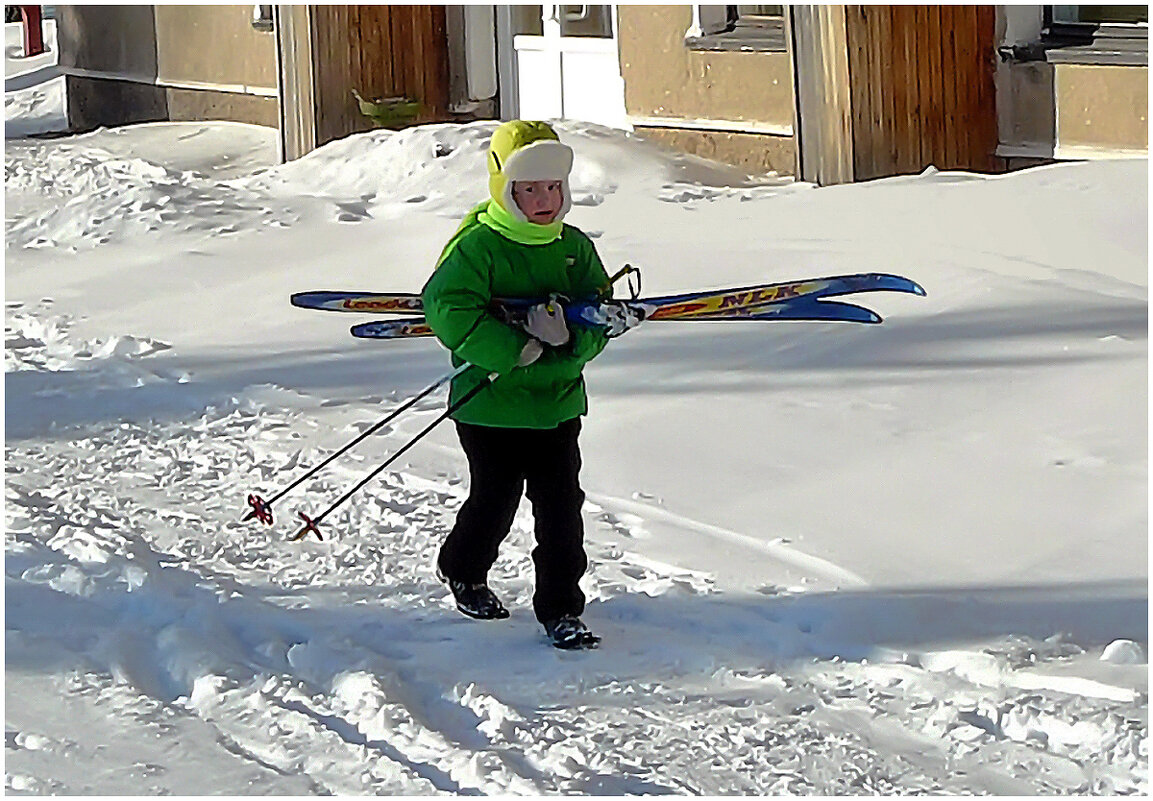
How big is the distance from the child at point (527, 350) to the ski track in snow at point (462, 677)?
257 mm

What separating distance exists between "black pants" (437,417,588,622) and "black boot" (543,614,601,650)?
→ 0.8 inches

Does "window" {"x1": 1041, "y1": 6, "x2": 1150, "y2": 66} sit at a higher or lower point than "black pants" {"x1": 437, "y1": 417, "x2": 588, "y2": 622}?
higher

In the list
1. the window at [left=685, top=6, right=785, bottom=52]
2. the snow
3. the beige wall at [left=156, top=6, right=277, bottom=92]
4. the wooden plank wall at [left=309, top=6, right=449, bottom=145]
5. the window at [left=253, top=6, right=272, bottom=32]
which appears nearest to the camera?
the snow

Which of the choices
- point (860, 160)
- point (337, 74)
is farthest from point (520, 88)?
point (860, 160)

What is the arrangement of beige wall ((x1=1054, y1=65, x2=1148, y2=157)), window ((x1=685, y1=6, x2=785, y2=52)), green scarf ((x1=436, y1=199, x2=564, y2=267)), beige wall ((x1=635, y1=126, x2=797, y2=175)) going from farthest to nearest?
window ((x1=685, y1=6, x2=785, y2=52)) < beige wall ((x1=635, y1=126, x2=797, y2=175)) < beige wall ((x1=1054, y1=65, x2=1148, y2=157)) < green scarf ((x1=436, y1=199, x2=564, y2=267))

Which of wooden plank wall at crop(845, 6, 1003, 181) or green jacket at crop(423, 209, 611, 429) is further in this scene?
wooden plank wall at crop(845, 6, 1003, 181)

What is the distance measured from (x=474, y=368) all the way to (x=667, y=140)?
28.5ft

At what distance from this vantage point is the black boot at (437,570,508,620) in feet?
16.7

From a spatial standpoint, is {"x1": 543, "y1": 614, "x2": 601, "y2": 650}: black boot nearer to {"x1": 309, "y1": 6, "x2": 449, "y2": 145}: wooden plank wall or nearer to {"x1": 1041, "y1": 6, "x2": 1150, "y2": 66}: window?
{"x1": 1041, "y1": 6, "x2": 1150, "y2": 66}: window

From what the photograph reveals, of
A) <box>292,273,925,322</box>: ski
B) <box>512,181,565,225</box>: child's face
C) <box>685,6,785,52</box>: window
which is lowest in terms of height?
<box>292,273,925,322</box>: ski

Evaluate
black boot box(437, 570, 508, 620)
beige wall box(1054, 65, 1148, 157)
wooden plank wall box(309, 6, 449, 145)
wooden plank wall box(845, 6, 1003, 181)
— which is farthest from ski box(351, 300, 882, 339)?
wooden plank wall box(309, 6, 449, 145)

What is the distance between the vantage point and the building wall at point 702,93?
12406mm

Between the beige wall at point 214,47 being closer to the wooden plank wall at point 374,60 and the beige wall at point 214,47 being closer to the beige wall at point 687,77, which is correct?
the wooden plank wall at point 374,60

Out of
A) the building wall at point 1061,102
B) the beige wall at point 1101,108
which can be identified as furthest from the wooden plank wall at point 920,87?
the beige wall at point 1101,108
